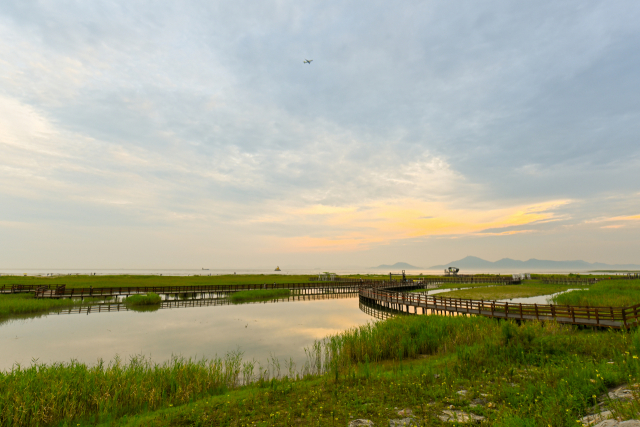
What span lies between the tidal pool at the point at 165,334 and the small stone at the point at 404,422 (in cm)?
971

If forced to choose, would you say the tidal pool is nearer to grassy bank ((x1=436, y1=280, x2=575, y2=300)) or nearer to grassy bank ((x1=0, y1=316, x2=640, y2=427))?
grassy bank ((x1=0, y1=316, x2=640, y2=427))

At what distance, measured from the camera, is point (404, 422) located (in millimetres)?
8617

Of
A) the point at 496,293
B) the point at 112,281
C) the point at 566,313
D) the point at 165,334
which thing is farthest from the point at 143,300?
the point at 496,293

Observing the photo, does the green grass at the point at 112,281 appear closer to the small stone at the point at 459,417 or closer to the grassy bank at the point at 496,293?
the grassy bank at the point at 496,293

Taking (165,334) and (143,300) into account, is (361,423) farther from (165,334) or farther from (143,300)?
(143,300)

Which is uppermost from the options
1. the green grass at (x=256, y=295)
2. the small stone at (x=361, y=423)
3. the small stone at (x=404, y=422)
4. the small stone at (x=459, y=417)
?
the small stone at (x=459, y=417)

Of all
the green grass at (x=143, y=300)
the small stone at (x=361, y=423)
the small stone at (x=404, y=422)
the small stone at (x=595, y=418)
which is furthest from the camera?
the green grass at (x=143, y=300)

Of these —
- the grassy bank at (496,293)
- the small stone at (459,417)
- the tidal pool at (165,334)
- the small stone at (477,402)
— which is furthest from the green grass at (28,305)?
the grassy bank at (496,293)

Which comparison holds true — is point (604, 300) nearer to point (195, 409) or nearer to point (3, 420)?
point (195, 409)

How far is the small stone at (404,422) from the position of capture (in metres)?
8.41

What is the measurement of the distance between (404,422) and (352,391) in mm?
2888

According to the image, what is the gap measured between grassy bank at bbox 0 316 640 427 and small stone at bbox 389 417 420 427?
0.87ft

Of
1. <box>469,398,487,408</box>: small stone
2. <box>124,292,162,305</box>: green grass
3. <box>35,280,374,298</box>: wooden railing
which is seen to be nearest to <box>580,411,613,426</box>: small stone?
<box>469,398,487,408</box>: small stone

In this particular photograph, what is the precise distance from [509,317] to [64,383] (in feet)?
94.2
